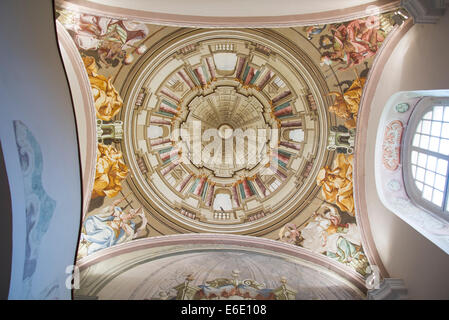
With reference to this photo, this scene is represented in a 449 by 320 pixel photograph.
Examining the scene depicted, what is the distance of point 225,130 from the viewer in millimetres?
12125

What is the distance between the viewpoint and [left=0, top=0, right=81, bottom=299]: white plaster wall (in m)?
4.26

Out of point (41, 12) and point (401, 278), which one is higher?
point (41, 12)

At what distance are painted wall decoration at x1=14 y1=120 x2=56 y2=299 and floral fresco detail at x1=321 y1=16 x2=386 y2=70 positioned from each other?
322 inches

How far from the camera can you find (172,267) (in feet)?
29.1

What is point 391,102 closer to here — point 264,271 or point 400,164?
point 400,164

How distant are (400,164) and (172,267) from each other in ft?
23.2

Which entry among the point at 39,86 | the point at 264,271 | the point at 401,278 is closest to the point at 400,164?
the point at 401,278

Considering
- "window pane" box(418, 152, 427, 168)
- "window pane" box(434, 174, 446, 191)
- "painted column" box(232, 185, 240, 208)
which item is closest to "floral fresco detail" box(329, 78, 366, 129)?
"window pane" box(418, 152, 427, 168)

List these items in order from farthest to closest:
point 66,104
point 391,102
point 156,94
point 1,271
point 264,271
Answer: point 156,94 < point 264,271 < point 391,102 < point 66,104 < point 1,271

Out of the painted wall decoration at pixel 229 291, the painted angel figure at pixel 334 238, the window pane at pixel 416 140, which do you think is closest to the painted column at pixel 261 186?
the painted angel figure at pixel 334 238

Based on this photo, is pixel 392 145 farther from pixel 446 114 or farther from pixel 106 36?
pixel 106 36

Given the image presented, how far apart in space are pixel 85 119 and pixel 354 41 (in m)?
8.47

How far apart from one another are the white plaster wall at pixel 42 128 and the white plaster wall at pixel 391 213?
24.1ft

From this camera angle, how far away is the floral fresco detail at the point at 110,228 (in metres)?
9.60
